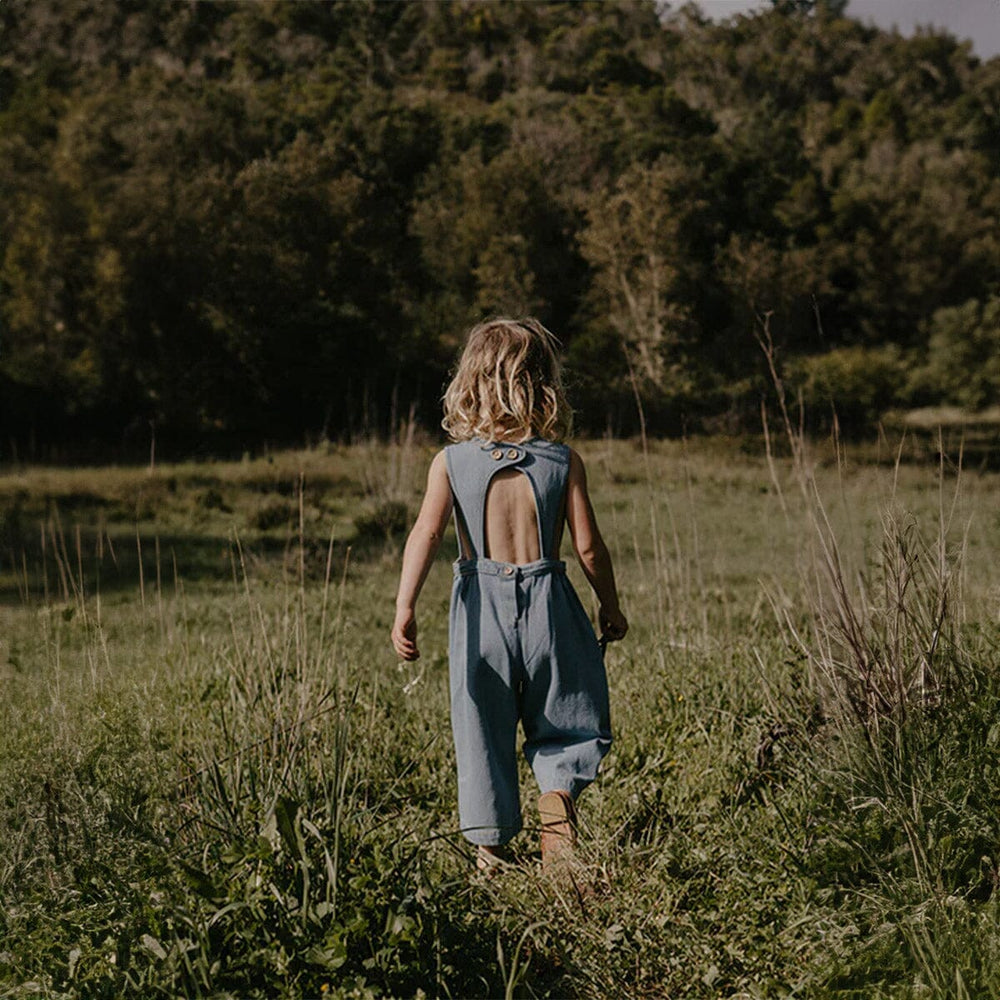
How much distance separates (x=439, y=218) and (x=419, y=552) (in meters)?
24.1

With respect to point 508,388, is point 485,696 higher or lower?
lower

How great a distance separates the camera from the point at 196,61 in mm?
33812

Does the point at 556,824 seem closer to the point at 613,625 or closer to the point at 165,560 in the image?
the point at 613,625

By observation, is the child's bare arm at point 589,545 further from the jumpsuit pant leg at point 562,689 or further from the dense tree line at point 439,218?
the dense tree line at point 439,218

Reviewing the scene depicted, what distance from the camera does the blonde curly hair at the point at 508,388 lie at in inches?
124

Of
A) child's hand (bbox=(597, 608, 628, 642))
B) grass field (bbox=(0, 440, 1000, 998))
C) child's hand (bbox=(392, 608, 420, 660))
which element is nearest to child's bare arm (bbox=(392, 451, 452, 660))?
child's hand (bbox=(392, 608, 420, 660))

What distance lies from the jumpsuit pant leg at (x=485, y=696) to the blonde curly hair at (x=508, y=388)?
0.44 metres

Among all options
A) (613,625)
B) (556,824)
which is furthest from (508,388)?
(556,824)

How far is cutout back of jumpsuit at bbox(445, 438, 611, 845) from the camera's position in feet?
10.2

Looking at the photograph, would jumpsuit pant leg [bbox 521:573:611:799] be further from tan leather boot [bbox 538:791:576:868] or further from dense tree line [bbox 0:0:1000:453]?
dense tree line [bbox 0:0:1000:453]

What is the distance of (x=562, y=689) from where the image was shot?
10.4ft

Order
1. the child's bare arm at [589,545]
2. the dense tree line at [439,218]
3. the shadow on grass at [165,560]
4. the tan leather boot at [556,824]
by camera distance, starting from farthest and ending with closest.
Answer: the dense tree line at [439,218]
the shadow on grass at [165,560]
the child's bare arm at [589,545]
the tan leather boot at [556,824]

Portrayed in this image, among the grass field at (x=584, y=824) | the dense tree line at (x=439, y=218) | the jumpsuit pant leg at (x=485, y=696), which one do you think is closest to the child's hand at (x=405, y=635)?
the jumpsuit pant leg at (x=485, y=696)

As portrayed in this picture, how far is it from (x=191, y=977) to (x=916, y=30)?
49403 millimetres
